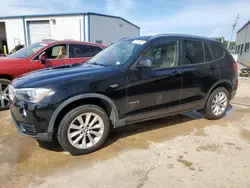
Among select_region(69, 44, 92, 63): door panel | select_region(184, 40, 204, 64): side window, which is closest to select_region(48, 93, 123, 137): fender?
select_region(184, 40, 204, 64): side window

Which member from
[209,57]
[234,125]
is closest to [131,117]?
[209,57]

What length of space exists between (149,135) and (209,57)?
2.01m

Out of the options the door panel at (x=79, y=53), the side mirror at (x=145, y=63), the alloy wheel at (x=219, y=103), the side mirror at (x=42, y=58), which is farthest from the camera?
the door panel at (x=79, y=53)

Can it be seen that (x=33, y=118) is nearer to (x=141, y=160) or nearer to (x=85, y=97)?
(x=85, y=97)

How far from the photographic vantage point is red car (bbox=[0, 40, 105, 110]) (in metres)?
5.05

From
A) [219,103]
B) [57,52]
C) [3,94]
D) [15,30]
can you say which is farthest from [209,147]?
[15,30]

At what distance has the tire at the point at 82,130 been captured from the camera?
290cm

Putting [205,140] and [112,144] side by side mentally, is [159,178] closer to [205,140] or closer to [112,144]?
[112,144]

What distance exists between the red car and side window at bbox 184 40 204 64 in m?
3.29

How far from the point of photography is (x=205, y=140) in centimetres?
367

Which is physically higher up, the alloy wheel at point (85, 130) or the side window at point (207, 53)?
the side window at point (207, 53)

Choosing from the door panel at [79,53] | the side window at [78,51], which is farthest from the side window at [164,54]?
the side window at [78,51]

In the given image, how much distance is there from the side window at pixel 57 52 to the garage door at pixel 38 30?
15939 mm

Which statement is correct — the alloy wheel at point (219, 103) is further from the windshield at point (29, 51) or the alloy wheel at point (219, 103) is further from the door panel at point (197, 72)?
the windshield at point (29, 51)
